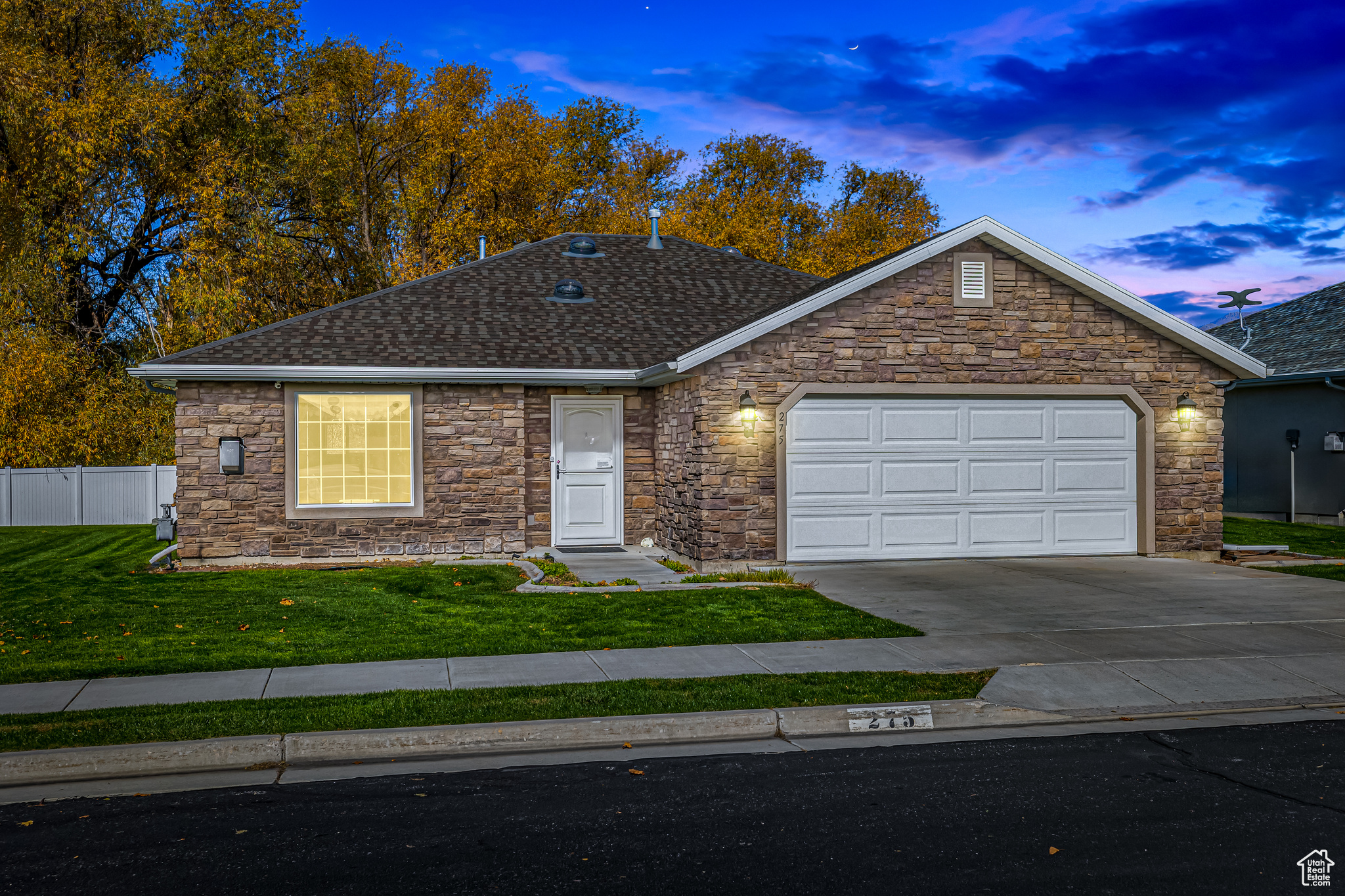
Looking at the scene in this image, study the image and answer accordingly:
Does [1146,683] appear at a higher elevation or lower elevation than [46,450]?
lower

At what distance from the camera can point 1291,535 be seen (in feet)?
60.5

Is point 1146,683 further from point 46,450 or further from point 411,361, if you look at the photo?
point 46,450

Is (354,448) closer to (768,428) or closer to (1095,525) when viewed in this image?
(768,428)

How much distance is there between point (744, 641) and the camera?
8672 millimetres

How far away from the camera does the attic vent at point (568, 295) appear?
16.9 metres

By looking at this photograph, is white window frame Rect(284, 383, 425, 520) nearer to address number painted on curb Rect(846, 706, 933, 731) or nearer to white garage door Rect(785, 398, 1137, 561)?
white garage door Rect(785, 398, 1137, 561)

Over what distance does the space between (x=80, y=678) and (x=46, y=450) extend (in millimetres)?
19832

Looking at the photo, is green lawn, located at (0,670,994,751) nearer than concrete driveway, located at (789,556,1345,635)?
Yes

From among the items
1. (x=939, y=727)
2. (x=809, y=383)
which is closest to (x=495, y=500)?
(x=809, y=383)

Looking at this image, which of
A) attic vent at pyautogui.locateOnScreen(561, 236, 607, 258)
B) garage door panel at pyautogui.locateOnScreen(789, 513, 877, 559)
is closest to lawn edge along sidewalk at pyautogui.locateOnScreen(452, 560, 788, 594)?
garage door panel at pyautogui.locateOnScreen(789, 513, 877, 559)

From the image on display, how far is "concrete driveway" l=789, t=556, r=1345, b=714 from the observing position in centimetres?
730

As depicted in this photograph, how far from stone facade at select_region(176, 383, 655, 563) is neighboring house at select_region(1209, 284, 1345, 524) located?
14321 mm

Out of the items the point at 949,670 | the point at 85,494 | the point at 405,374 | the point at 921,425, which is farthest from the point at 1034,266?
the point at 85,494

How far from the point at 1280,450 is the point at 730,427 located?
1520 cm
